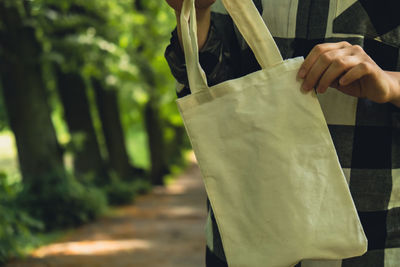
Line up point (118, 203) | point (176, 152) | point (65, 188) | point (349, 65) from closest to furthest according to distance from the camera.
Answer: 1. point (349, 65)
2. point (65, 188)
3. point (118, 203)
4. point (176, 152)

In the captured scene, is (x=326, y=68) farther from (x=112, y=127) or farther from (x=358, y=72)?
(x=112, y=127)

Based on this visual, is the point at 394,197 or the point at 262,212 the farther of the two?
the point at 394,197

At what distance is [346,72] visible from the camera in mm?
1234

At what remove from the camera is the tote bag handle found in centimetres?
128

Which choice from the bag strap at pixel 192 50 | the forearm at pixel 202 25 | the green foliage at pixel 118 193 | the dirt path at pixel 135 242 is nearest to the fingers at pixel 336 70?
the bag strap at pixel 192 50

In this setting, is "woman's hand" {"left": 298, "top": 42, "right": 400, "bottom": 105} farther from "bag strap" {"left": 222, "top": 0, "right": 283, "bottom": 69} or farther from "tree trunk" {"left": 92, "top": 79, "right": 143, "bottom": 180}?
"tree trunk" {"left": 92, "top": 79, "right": 143, "bottom": 180}

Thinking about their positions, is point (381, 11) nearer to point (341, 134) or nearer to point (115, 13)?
point (341, 134)

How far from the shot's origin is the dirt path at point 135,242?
7.02 m

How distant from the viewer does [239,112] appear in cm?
128

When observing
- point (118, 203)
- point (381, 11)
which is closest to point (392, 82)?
point (381, 11)

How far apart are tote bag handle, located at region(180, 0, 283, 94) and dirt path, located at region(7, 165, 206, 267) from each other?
5603 millimetres

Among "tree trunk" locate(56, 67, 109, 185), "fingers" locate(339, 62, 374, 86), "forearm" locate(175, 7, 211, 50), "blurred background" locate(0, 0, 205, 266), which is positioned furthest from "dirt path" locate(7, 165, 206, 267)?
"fingers" locate(339, 62, 374, 86)

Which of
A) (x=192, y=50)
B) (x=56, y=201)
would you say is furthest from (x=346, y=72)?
(x=56, y=201)

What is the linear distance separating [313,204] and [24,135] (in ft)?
27.3
